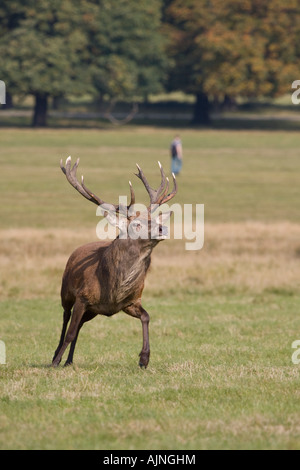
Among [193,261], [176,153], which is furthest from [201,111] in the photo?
[193,261]

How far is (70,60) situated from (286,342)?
69435mm

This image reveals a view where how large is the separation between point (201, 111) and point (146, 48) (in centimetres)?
798

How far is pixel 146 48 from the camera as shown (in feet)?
281

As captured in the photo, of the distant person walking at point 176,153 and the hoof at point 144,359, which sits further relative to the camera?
the distant person walking at point 176,153

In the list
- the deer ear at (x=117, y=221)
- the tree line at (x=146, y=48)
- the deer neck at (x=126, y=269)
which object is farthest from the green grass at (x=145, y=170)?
the deer ear at (x=117, y=221)

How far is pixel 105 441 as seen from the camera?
7512mm

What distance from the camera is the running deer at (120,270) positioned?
32.7 ft

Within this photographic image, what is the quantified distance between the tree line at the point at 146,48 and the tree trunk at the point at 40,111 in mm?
81

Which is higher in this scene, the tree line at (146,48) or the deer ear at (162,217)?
the tree line at (146,48)

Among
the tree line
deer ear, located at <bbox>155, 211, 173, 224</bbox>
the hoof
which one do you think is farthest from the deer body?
the tree line

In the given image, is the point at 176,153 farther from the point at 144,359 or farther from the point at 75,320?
the point at 144,359

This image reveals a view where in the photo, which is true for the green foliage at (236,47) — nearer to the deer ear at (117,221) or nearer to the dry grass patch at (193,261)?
the dry grass patch at (193,261)

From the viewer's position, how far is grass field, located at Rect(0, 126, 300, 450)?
793 cm

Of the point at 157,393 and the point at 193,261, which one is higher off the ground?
the point at 157,393
